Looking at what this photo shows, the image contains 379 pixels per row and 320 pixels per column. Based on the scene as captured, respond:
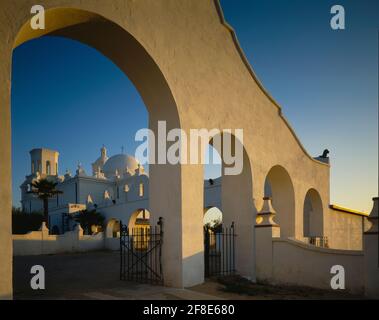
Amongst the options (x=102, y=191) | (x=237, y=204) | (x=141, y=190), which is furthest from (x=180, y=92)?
(x=102, y=191)

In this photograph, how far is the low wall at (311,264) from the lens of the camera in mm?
9180

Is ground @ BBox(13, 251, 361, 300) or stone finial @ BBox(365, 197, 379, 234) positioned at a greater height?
stone finial @ BBox(365, 197, 379, 234)

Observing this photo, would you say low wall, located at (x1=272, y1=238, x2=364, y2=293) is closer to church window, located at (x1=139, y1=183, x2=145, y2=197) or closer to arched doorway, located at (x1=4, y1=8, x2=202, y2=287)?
arched doorway, located at (x1=4, y1=8, x2=202, y2=287)

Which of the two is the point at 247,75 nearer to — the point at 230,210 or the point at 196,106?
the point at 196,106

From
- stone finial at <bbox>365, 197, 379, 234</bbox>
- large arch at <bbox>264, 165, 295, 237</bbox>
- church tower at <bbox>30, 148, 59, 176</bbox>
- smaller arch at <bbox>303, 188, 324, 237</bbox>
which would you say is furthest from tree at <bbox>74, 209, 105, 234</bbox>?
stone finial at <bbox>365, 197, 379, 234</bbox>

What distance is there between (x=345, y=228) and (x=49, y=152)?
142 ft

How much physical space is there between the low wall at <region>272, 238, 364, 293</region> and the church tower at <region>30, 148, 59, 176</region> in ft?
150

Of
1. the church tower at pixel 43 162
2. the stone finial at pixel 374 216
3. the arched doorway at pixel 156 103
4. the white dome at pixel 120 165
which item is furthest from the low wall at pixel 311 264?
the church tower at pixel 43 162

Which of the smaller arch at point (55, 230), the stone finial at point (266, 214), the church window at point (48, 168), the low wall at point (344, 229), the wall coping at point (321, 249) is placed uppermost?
the church window at point (48, 168)

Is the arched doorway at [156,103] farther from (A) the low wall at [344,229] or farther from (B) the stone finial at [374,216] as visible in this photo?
(A) the low wall at [344,229]

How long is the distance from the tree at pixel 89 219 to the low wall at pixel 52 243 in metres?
7.94

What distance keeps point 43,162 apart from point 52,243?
30196mm

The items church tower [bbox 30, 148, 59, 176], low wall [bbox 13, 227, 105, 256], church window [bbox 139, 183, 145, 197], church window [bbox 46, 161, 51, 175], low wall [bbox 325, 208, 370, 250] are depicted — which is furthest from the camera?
church window [bbox 46, 161, 51, 175]

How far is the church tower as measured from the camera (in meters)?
51.5
